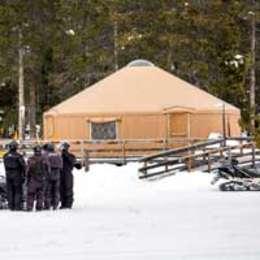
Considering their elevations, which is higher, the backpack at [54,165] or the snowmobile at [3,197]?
the backpack at [54,165]

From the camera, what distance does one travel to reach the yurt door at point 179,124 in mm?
34819

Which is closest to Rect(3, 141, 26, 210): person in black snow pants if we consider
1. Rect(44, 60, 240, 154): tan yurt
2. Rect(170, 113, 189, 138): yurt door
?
Rect(44, 60, 240, 154): tan yurt

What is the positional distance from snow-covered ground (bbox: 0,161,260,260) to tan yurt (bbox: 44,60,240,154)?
37.3 feet

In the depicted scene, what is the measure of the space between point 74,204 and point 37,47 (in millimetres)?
31145

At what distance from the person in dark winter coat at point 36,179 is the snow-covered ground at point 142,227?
23.5 inches

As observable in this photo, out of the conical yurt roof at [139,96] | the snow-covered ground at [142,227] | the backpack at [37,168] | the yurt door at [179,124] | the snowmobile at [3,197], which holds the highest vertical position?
the conical yurt roof at [139,96]

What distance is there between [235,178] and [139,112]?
11882 millimetres

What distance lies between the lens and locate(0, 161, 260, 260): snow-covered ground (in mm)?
11547

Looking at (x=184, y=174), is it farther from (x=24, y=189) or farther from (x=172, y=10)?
(x=172, y=10)

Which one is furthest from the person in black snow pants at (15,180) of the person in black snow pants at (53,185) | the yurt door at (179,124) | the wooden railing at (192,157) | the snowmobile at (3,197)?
the yurt door at (179,124)

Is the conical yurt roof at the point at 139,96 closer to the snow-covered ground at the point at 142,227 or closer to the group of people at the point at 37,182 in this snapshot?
the snow-covered ground at the point at 142,227

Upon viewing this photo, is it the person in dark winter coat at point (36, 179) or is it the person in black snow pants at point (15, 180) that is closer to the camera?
the person in dark winter coat at point (36, 179)

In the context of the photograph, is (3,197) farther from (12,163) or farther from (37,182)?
(37,182)

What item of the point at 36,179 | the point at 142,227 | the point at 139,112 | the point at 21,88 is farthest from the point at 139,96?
the point at 142,227
